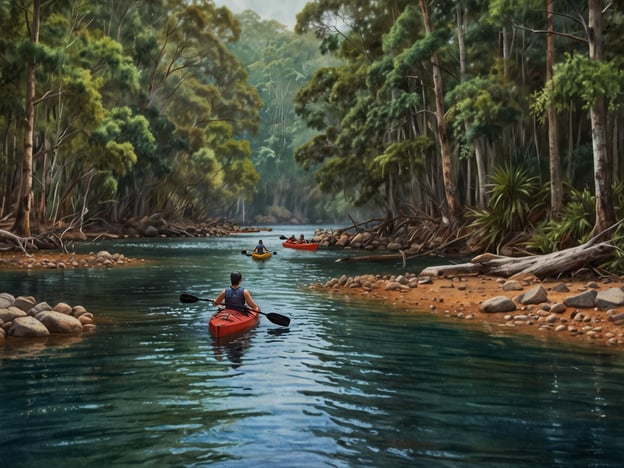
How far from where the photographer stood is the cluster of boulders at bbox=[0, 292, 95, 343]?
34.7ft

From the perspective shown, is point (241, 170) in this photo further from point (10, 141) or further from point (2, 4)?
point (2, 4)

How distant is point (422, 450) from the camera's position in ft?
18.1

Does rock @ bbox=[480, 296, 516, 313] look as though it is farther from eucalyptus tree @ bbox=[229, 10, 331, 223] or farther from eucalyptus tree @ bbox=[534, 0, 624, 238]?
eucalyptus tree @ bbox=[229, 10, 331, 223]

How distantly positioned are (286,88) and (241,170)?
36.0m

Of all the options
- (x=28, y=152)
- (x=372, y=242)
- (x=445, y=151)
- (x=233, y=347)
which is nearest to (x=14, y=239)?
(x=28, y=152)

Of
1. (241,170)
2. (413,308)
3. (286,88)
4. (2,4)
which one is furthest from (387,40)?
(286,88)

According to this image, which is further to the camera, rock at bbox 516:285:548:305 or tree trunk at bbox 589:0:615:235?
tree trunk at bbox 589:0:615:235

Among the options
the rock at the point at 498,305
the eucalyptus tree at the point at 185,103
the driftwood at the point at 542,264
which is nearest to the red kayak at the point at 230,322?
the rock at the point at 498,305

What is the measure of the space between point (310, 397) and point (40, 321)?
586cm

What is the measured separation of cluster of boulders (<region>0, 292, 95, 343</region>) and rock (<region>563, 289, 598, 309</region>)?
8304mm

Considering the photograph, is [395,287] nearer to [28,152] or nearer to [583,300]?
[583,300]

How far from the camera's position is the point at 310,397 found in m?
7.16

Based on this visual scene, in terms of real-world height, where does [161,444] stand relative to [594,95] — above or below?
below

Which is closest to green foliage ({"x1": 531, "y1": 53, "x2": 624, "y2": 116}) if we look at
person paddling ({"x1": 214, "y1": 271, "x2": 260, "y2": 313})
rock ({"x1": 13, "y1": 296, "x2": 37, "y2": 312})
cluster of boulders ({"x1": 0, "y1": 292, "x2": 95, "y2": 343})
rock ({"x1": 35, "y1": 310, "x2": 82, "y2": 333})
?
person paddling ({"x1": 214, "y1": 271, "x2": 260, "y2": 313})
